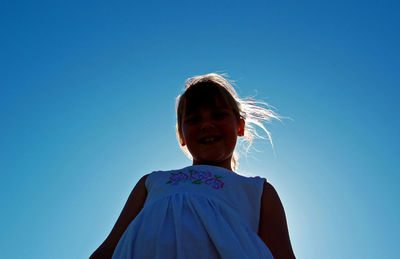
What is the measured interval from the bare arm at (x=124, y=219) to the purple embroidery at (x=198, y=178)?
0.88ft

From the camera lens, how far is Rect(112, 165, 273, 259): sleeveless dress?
1324 millimetres

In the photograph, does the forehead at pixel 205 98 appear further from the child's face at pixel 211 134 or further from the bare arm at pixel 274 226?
the bare arm at pixel 274 226

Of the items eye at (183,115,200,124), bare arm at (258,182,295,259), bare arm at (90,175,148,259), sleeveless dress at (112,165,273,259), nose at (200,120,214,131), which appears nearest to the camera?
sleeveless dress at (112,165,273,259)

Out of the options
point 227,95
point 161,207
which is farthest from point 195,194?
point 227,95

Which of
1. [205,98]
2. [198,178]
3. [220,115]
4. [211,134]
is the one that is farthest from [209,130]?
[198,178]

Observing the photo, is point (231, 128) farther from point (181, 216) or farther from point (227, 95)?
point (181, 216)

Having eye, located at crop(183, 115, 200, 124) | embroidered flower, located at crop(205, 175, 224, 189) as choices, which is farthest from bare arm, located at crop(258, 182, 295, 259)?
eye, located at crop(183, 115, 200, 124)

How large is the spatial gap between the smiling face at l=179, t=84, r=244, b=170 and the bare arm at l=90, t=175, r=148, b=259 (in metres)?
0.49

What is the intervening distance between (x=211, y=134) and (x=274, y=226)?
0.88m

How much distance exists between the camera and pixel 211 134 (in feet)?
7.82

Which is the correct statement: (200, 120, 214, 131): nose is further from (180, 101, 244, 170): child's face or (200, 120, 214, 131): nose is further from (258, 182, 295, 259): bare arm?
(258, 182, 295, 259): bare arm

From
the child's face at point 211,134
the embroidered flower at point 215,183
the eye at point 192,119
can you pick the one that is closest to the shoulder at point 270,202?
the embroidered flower at point 215,183

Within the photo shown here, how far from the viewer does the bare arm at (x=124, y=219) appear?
1.74 meters

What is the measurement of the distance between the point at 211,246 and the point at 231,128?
1231 mm
